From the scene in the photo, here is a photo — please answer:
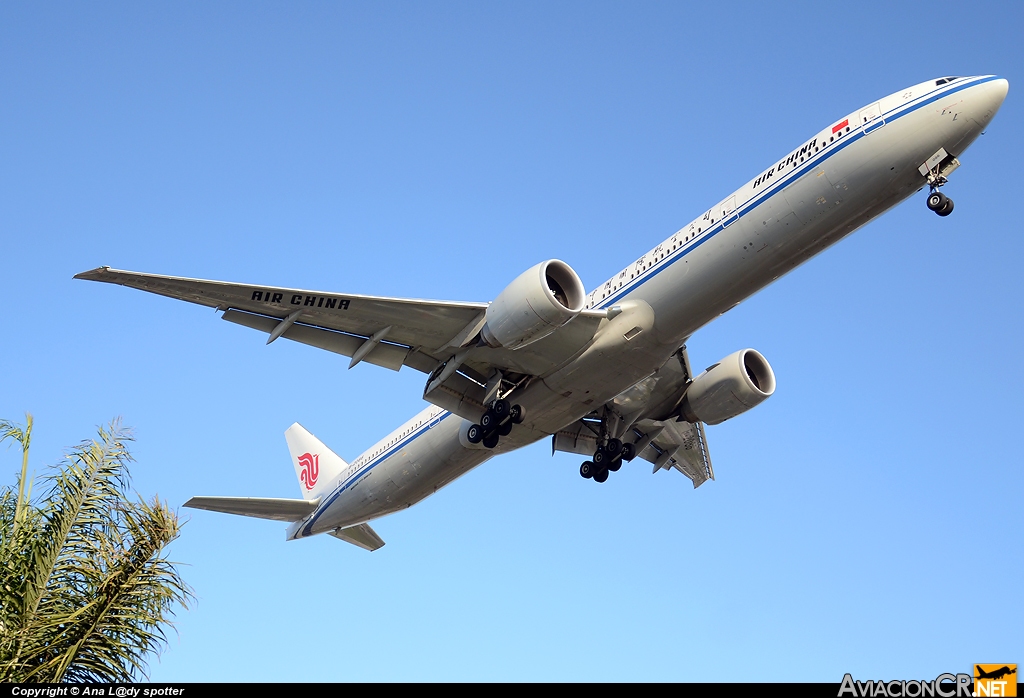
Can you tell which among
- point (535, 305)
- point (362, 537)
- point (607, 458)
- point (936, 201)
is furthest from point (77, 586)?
point (362, 537)

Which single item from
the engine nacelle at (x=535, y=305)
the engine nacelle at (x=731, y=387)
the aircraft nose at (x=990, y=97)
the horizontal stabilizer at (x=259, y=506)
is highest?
the aircraft nose at (x=990, y=97)

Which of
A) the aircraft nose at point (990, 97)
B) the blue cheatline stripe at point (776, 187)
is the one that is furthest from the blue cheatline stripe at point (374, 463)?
the aircraft nose at point (990, 97)

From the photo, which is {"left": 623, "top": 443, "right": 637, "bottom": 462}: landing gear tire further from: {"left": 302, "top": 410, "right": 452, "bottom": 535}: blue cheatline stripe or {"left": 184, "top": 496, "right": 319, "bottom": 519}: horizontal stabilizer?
{"left": 184, "top": 496, "right": 319, "bottom": 519}: horizontal stabilizer

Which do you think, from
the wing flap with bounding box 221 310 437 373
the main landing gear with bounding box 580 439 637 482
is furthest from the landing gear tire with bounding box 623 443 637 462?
the wing flap with bounding box 221 310 437 373

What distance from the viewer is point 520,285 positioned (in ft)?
64.7

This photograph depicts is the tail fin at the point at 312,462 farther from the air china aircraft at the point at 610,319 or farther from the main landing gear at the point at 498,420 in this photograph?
the main landing gear at the point at 498,420

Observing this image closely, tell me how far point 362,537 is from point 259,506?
163 inches

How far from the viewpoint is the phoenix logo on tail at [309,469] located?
30234 millimetres

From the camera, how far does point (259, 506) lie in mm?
27312

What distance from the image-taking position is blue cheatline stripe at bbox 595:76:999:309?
17922 millimetres

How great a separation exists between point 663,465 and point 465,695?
19918 millimetres

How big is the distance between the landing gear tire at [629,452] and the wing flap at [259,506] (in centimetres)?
927

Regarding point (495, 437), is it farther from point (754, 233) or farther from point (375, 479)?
point (754, 233)

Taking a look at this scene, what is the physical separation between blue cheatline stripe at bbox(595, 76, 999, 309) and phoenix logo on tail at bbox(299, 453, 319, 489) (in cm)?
1299
